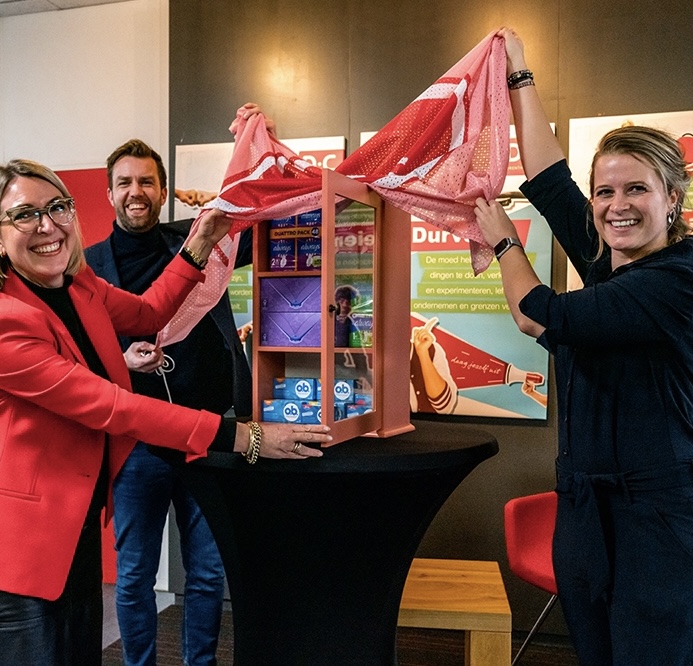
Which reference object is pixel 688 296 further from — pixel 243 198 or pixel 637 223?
pixel 243 198

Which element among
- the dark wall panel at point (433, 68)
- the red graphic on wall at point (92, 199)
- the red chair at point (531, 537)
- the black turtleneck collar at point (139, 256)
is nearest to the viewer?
the red chair at point (531, 537)

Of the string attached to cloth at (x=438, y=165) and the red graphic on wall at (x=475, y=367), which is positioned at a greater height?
the string attached to cloth at (x=438, y=165)

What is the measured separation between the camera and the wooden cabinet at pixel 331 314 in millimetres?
A: 1836

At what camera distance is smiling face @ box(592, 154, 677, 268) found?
1580mm

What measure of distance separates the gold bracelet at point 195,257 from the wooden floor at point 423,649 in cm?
186

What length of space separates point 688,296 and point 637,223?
7.4 inches

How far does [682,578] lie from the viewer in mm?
1537

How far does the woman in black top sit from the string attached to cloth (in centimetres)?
29

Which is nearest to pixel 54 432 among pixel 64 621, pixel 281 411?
pixel 64 621

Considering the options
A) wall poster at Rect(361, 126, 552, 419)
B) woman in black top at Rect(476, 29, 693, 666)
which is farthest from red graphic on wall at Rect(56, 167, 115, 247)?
woman in black top at Rect(476, 29, 693, 666)

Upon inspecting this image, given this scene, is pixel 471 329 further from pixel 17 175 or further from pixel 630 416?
pixel 17 175

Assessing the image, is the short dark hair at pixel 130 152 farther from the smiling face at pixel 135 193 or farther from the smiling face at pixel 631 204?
the smiling face at pixel 631 204

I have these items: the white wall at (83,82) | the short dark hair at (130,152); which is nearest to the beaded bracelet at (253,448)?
the short dark hair at (130,152)

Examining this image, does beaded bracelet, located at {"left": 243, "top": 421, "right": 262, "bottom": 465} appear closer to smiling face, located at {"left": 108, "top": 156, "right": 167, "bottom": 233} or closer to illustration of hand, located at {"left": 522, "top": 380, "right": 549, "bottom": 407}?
smiling face, located at {"left": 108, "top": 156, "right": 167, "bottom": 233}
